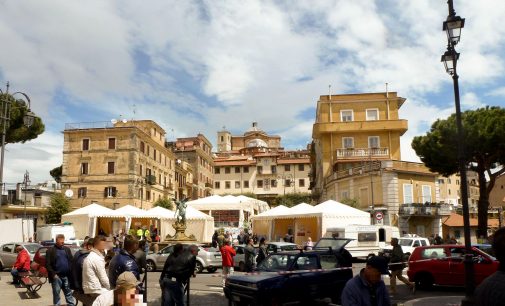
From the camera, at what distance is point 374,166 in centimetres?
3900

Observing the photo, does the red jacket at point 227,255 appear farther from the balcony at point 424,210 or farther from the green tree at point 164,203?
the green tree at point 164,203

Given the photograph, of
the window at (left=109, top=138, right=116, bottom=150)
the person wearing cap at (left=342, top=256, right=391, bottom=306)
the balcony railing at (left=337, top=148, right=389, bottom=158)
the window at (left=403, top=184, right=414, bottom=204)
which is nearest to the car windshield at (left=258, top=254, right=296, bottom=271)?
the person wearing cap at (left=342, top=256, right=391, bottom=306)

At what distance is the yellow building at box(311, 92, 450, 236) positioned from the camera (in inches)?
1487

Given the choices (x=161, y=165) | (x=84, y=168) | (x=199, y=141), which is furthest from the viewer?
(x=199, y=141)

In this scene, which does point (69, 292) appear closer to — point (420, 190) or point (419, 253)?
point (419, 253)

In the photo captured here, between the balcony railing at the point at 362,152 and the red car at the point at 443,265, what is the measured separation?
3294 cm

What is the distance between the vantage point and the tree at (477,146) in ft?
101

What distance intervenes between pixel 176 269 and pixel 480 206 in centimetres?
2721

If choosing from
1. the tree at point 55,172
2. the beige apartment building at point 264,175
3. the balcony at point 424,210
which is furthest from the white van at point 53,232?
the beige apartment building at point 264,175

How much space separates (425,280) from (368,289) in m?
11.2

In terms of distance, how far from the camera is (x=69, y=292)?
33.8 ft

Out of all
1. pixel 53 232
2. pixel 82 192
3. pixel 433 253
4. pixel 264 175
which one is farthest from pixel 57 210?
pixel 264 175

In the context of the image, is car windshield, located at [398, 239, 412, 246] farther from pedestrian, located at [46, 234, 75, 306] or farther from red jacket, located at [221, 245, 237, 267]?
pedestrian, located at [46, 234, 75, 306]

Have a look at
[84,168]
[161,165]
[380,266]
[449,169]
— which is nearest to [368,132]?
[449,169]
